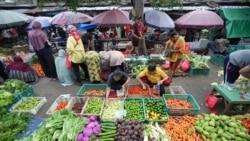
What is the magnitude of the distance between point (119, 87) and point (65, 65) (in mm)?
2226

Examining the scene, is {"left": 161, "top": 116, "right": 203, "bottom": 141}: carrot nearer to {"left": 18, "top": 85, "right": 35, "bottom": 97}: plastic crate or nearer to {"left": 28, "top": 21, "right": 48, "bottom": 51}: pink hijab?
{"left": 18, "top": 85, "right": 35, "bottom": 97}: plastic crate

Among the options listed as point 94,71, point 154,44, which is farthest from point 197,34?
point 94,71

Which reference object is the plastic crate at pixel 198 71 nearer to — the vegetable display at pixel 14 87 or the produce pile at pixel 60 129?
the produce pile at pixel 60 129

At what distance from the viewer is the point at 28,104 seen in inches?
181

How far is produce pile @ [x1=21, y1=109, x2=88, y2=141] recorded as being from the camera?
316 cm

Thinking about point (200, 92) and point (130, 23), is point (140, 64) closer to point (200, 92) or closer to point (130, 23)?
point (130, 23)

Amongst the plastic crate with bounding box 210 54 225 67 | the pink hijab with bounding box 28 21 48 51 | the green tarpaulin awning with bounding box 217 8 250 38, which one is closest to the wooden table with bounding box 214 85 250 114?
the plastic crate with bounding box 210 54 225 67

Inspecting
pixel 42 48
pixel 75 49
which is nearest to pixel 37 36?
pixel 42 48

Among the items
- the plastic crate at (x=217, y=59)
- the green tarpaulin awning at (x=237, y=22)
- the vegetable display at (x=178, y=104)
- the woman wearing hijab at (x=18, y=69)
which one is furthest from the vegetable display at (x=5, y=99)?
the green tarpaulin awning at (x=237, y=22)

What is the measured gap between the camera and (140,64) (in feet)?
22.4

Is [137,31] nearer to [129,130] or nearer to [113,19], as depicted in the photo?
[113,19]

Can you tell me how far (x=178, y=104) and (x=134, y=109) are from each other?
42.2 inches

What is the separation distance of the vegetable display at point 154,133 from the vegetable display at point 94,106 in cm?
120

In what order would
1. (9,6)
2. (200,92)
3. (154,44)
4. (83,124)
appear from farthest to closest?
1. (9,6)
2. (154,44)
3. (200,92)
4. (83,124)
